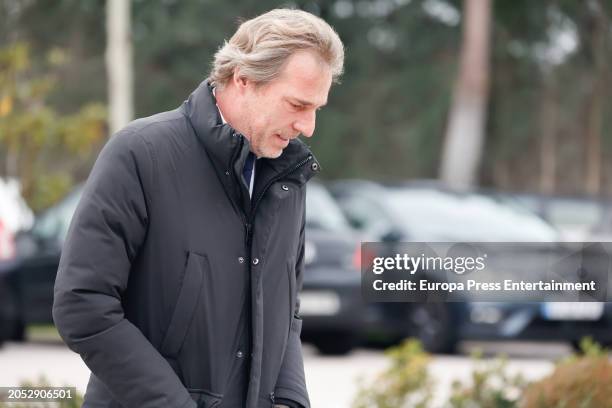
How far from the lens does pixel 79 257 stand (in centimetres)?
282

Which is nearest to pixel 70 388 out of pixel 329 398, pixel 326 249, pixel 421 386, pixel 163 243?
pixel 421 386

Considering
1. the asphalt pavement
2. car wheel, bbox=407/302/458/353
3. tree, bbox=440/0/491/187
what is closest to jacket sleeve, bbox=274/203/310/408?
the asphalt pavement

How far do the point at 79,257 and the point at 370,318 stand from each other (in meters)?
8.78

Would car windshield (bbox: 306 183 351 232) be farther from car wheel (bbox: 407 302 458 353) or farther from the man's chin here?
the man's chin

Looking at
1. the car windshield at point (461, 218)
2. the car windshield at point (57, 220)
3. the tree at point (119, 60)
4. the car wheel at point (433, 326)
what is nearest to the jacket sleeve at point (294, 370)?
the car wheel at point (433, 326)

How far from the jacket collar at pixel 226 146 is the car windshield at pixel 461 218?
27.6ft

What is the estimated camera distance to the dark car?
1112cm

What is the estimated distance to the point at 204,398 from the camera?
9.77 feet

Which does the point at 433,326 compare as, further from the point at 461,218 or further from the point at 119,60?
the point at 119,60

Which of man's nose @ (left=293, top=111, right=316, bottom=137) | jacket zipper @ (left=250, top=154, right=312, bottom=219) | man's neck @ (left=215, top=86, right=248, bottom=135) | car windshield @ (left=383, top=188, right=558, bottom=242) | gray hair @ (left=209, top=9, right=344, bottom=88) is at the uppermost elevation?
gray hair @ (left=209, top=9, right=344, bottom=88)

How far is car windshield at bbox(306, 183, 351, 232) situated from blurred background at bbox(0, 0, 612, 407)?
0.08ft

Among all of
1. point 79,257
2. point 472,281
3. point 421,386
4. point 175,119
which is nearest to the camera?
point 79,257

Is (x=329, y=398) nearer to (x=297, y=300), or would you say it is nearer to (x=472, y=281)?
(x=472, y=281)

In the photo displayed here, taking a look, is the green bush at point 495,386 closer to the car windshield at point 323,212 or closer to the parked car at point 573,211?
the car windshield at point 323,212
